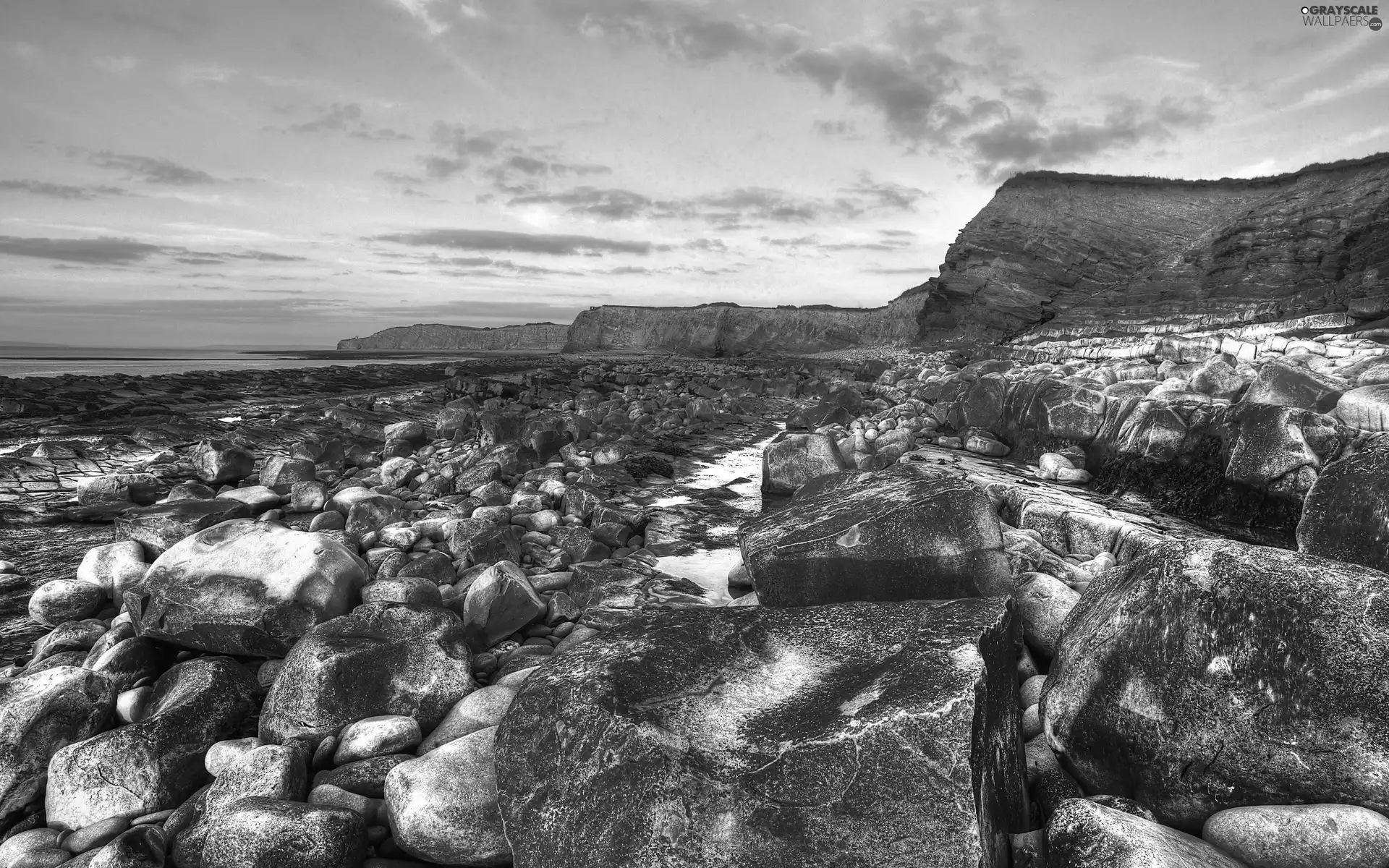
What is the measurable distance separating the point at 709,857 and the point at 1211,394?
1405 cm

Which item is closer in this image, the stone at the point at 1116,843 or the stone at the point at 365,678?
the stone at the point at 1116,843

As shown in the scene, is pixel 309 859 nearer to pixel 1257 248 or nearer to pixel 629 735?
pixel 629 735

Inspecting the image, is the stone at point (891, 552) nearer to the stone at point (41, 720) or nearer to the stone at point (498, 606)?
the stone at point (498, 606)

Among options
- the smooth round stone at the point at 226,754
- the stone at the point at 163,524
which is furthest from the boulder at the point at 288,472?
the smooth round stone at the point at 226,754

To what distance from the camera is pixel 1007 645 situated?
11.5ft

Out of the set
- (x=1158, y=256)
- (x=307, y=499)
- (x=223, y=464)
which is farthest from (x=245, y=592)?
(x=1158, y=256)

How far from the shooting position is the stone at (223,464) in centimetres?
1301

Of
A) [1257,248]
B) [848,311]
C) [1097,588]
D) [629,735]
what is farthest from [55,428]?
[848,311]

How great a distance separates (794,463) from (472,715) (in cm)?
828

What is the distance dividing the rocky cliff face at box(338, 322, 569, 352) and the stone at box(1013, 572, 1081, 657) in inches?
6063

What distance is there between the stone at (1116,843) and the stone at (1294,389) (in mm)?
10068

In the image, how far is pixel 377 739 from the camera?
4.03 metres

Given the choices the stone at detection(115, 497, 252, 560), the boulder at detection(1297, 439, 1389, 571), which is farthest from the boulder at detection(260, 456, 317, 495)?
the boulder at detection(1297, 439, 1389, 571)

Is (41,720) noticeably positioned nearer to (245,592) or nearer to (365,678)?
(245,592)
